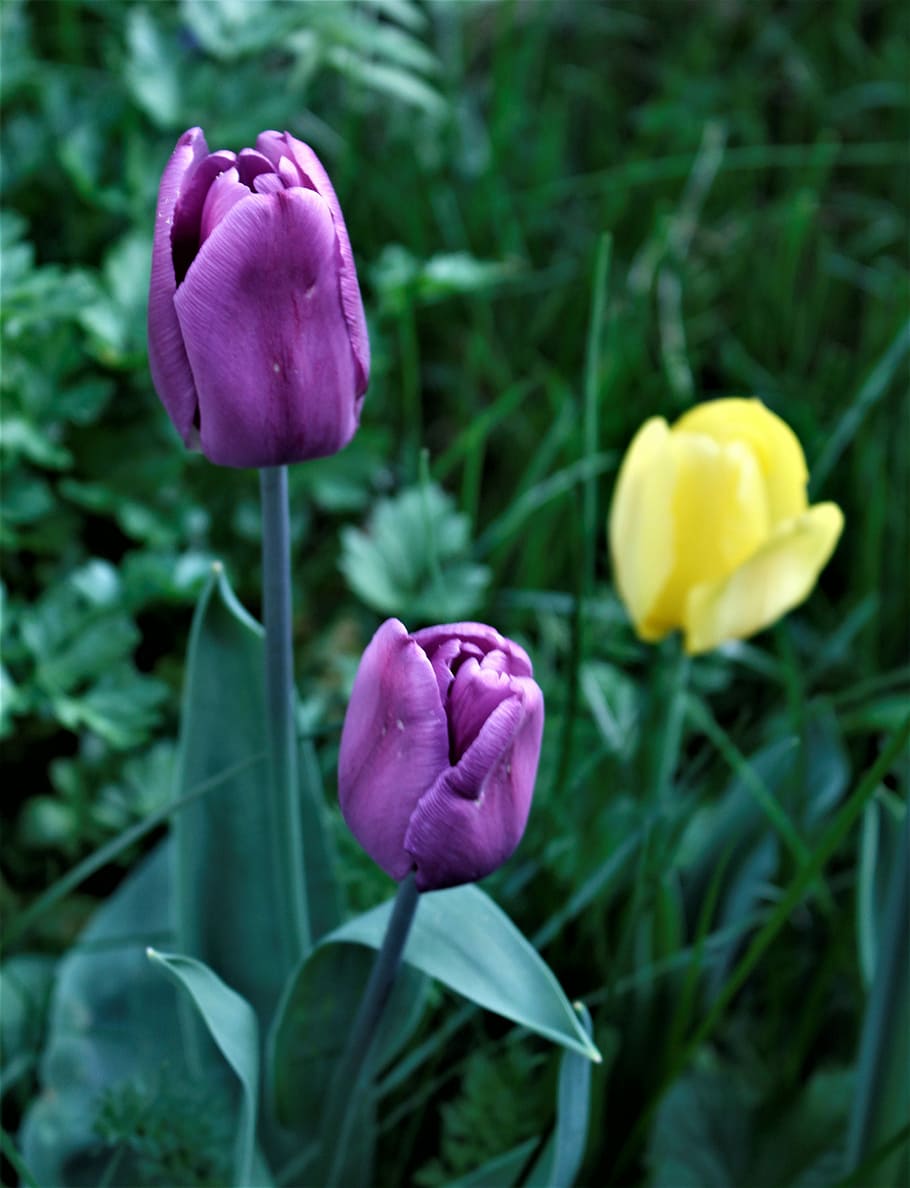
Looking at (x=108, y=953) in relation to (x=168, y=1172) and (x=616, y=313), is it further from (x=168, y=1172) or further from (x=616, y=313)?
(x=616, y=313)

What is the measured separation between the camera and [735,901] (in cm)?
96

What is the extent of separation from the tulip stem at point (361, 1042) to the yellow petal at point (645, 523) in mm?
295

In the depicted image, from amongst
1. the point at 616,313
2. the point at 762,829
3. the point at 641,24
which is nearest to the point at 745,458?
the point at 762,829

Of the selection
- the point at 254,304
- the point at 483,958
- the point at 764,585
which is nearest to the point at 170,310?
the point at 254,304

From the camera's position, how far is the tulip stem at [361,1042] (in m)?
0.61

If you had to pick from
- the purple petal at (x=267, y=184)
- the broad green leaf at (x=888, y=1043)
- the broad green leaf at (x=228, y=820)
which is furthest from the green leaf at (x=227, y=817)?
the broad green leaf at (x=888, y=1043)

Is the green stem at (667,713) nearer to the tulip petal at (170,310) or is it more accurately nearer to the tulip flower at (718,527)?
the tulip flower at (718,527)

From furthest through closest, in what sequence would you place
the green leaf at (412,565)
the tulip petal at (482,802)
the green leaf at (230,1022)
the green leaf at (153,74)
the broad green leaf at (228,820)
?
the green leaf at (153,74), the green leaf at (412,565), the broad green leaf at (228,820), the green leaf at (230,1022), the tulip petal at (482,802)

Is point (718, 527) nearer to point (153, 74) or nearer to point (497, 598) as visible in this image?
point (497, 598)

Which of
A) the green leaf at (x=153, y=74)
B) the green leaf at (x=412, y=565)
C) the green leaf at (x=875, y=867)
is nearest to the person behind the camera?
the green leaf at (x=875, y=867)

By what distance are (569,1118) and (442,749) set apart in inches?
9.0

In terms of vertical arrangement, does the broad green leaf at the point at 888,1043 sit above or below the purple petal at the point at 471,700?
below

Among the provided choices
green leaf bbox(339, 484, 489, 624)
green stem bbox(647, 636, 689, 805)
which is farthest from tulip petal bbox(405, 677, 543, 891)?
green leaf bbox(339, 484, 489, 624)

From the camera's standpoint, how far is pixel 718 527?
2.67ft
